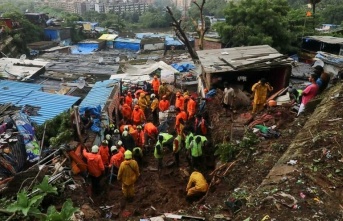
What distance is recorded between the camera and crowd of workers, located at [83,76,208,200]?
7914 mm

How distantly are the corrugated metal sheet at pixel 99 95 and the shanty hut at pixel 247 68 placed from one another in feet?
14.2

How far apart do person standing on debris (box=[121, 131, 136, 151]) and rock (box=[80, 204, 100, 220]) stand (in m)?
3.50

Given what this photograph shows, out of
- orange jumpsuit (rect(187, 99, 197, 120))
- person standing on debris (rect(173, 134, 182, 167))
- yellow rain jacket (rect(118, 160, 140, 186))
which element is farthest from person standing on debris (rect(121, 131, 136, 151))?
orange jumpsuit (rect(187, 99, 197, 120))

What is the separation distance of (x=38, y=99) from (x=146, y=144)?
15.7 ft

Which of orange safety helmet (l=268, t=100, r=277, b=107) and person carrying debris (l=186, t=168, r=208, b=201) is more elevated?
orange safety helmet (l=268, t=100, r=277, b=107)

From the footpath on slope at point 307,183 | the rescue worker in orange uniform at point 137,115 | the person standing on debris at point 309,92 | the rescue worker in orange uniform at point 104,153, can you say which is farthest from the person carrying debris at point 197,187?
the rescue worker in orange uniform at point 137,115

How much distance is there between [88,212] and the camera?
6445 millimetres

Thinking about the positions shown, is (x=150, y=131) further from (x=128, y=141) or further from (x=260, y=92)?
(x=260, y=92)

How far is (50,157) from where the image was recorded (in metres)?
8.02

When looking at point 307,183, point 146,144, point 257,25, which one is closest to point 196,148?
point 146,144

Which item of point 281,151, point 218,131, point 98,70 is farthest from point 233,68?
point 98,70

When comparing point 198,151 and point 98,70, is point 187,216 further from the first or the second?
point 98,70

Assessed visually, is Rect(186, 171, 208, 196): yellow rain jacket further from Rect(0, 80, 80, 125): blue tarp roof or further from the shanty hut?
Rect(0, 80, 80, 125): blue tarp roof

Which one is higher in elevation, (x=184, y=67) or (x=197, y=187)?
(x=184, y=67)
